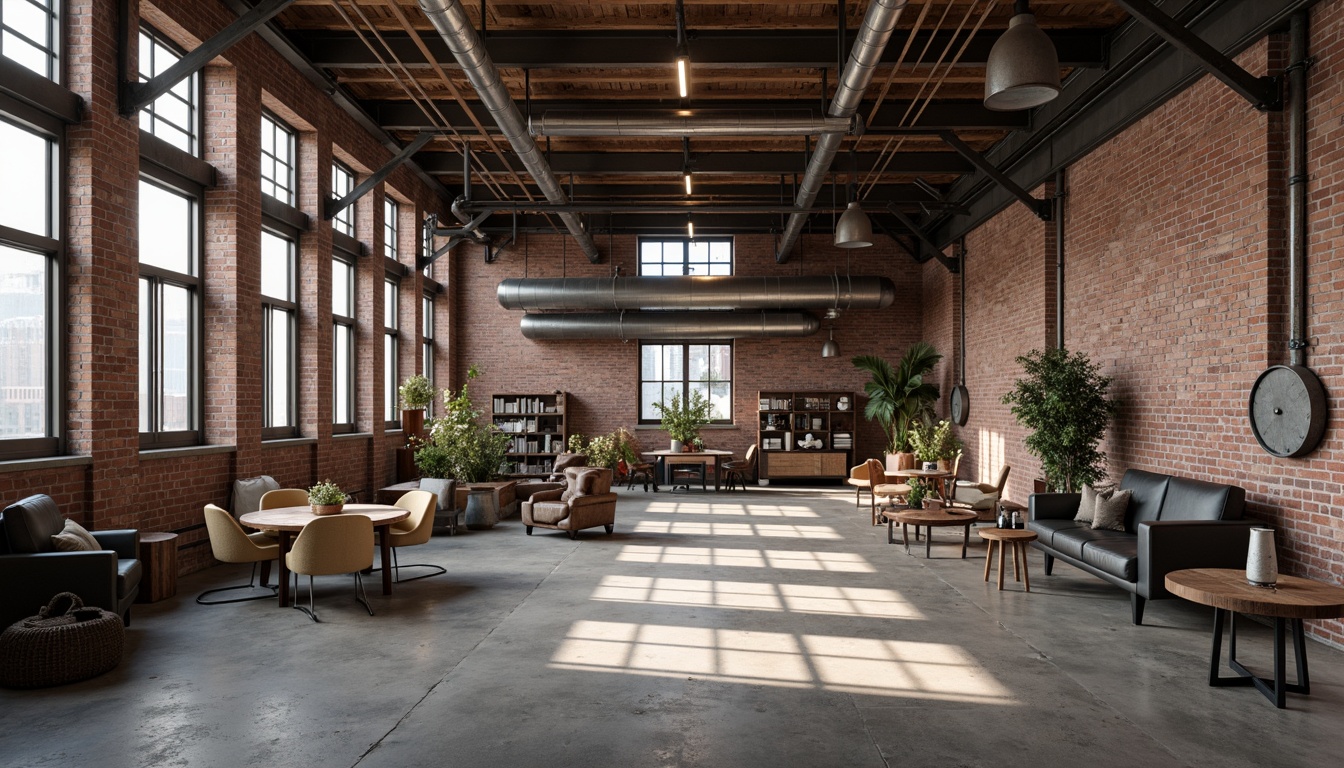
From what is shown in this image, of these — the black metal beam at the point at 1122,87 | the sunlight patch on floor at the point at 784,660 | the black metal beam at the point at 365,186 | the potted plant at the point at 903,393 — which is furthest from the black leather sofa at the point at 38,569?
the potted plant at the point at 903,393

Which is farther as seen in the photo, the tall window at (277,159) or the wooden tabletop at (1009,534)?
the tall window at (277,159)

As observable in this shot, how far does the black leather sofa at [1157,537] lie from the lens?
5.41 metres

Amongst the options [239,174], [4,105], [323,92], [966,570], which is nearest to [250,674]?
[4,105]

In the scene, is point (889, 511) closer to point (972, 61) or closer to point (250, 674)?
point (972, 61)

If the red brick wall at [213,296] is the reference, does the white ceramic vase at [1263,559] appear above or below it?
below

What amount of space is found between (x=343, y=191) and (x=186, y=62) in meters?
4.54

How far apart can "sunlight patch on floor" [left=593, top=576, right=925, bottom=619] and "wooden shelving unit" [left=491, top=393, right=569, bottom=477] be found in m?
8.67

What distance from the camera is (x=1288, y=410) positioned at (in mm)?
5340

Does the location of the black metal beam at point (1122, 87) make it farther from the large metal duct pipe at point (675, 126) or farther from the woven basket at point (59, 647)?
the woven basket at point (59, 647)

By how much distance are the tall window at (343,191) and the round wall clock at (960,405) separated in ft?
32.0

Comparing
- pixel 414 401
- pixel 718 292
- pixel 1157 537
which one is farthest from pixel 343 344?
pixel 1157 537

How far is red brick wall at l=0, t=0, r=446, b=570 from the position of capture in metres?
5.90

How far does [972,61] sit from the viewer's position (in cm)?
782

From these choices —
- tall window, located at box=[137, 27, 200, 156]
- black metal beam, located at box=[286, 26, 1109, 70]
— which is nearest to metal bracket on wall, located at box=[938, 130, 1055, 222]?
black metal beam, located at box=[286, 26, 1109, 70]
